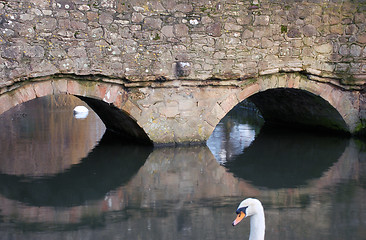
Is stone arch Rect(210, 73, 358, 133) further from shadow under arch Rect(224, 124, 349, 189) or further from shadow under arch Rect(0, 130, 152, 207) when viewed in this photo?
shadow under arch Rect(0, 130, 152, 207)

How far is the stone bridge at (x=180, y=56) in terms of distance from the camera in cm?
607

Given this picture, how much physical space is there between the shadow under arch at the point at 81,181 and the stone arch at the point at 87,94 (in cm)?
54

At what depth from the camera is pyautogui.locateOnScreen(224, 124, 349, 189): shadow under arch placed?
18.2 ft

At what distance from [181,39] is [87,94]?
1.49 meters

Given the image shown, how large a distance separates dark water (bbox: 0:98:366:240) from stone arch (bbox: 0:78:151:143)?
0.43 meters

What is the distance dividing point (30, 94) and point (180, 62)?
80.1 inches

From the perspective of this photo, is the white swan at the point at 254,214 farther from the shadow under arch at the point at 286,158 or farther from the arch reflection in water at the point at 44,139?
the arch reflection in water at the point at 44,139

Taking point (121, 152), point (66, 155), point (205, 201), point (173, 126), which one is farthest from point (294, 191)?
point (66, 155)

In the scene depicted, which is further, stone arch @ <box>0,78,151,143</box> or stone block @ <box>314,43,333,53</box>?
stone block @ <box>314,43,333,53</box>

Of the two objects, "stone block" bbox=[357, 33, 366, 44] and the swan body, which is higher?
"stone block" bbox=[357, 33, 366, 44]

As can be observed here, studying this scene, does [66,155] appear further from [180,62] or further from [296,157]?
[296,157]

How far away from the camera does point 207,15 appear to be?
685 centimetres

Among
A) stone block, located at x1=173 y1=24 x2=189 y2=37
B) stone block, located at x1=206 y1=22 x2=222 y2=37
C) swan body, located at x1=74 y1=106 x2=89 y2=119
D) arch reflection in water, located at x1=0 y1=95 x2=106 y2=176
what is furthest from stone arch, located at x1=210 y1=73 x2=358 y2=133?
swan body, located at x1=74 y1=106 x2=89 y2=119

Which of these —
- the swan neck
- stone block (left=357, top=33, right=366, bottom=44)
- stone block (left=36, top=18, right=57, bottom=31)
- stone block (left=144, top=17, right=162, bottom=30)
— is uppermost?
stone block (left=357, top=33, right=366, bottom=44)
